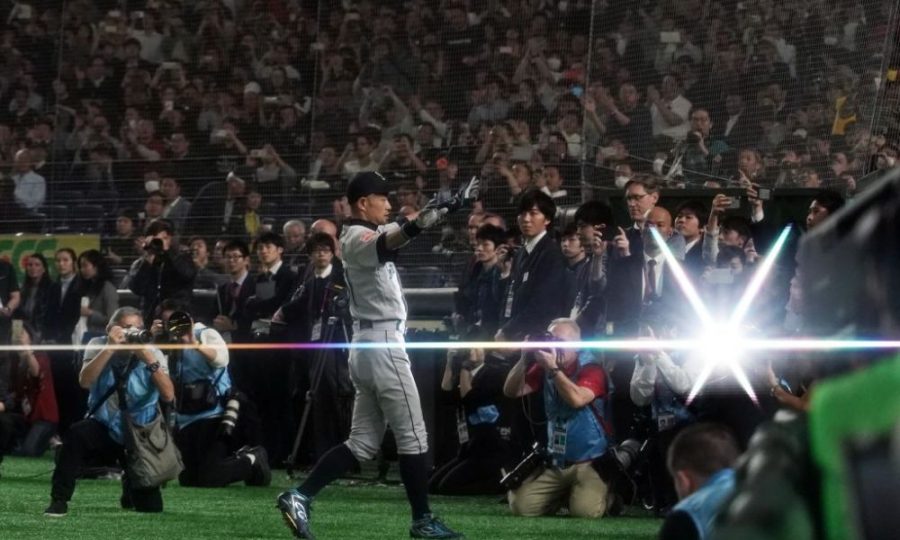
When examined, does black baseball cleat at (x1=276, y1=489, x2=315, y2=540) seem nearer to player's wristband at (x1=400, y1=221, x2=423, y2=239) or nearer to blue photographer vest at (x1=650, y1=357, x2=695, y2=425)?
player's wristband at (x1=400, y1=221, x2=423, y2=239)

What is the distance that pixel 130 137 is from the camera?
61.2ft

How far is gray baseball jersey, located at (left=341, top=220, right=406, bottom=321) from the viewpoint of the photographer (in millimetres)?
8297

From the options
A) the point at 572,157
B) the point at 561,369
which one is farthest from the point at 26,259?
the point at 561,369

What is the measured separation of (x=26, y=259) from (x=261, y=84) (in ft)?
10.9

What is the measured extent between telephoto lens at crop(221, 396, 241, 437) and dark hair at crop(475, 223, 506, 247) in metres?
2.35

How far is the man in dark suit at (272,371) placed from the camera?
44.7ft

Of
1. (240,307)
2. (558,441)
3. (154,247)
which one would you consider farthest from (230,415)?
(558,441)

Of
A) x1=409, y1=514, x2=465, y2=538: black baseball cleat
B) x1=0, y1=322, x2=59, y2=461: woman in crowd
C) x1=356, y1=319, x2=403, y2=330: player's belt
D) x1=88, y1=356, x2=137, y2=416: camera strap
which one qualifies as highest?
x1=356, y1=319, x2=403, y2=330: player's belt

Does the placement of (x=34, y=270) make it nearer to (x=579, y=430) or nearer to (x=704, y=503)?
(x=579, y=430)

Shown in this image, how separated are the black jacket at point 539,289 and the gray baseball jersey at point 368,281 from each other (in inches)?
99.2

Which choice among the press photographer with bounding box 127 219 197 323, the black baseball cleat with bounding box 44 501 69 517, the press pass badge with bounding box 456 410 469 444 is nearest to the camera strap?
the black baseball cleat with bounding box 44 501 69 517

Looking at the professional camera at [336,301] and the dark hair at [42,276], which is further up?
the professional camera at [336,301]

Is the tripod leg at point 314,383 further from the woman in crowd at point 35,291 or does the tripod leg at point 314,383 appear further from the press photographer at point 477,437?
the woman in crowd at point 35,291

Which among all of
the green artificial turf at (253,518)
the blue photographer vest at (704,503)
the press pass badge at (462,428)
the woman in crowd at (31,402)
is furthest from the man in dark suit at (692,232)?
the blue photographer vest at (704,503)
